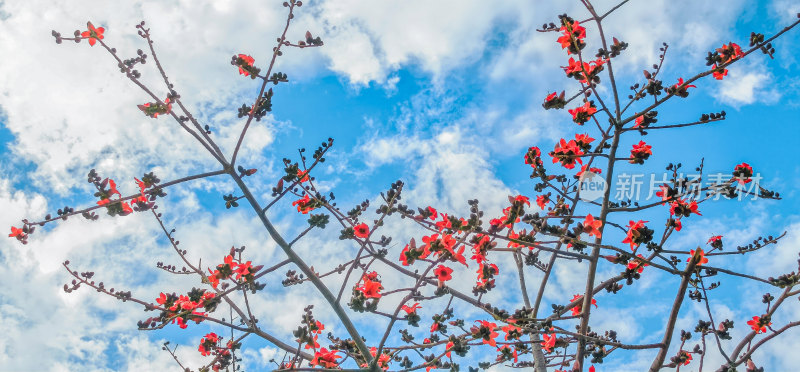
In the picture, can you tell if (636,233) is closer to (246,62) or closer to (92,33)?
(246,62)

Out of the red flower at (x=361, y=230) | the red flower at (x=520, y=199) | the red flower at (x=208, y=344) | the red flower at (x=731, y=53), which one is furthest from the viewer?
the red flower at (x=208, y=344)

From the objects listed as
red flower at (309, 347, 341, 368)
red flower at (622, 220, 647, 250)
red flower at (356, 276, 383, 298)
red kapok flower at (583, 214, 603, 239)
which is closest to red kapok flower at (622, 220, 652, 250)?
red flower at (622, 220, 647, 250)

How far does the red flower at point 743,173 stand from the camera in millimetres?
4418

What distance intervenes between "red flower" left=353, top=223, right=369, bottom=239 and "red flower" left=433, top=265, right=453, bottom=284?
2.30 ft

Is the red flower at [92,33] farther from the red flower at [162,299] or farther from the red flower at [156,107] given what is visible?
the red flower at [162,299]

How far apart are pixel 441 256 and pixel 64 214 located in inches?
121

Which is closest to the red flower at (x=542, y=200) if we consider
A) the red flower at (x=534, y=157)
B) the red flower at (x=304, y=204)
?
the red flower at (x=534, y=157)

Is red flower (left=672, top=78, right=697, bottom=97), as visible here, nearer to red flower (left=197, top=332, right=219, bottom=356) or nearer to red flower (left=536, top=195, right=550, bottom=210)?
red flower (left=536, top=195, right=550, bottom=210)

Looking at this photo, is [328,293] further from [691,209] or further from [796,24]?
[796,24]

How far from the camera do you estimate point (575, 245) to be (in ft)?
13.8

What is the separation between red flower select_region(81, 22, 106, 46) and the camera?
162 inches

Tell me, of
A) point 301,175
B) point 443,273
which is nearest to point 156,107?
point 301,175

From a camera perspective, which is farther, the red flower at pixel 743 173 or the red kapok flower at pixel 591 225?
the red flower at pixel 743 173

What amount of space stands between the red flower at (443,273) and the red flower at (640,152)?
2.31m
